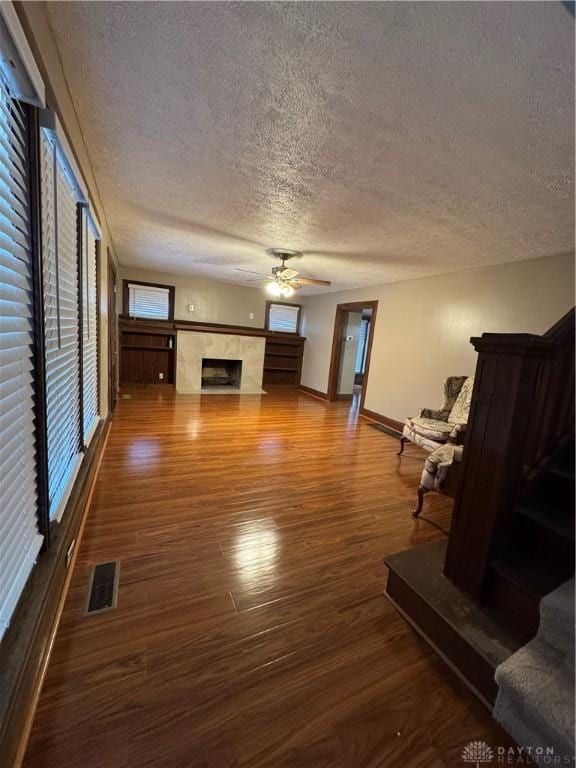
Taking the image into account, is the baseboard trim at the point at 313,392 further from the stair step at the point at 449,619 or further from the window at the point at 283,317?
the stair step at the point at 449,619

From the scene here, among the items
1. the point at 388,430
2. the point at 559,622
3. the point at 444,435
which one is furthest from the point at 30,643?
the point at 388,430

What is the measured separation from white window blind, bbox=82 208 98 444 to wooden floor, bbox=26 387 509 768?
576 mm

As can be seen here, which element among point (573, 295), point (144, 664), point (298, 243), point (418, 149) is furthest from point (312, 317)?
point (144, 664)

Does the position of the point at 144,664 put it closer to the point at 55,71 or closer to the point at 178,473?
the point at 178,473

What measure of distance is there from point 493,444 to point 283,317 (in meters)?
6.65

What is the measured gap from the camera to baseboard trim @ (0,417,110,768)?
87 centimetres

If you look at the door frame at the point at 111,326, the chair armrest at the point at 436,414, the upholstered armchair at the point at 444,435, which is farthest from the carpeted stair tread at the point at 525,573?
the door frame at the point at 111,326

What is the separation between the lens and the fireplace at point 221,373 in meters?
7.07

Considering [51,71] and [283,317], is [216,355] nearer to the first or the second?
[283,317]

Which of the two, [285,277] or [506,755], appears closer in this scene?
[506,755]

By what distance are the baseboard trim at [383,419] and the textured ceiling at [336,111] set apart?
2.90 m

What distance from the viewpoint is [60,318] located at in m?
1.60

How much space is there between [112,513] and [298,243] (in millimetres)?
3129

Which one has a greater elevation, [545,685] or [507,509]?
[507,509]
